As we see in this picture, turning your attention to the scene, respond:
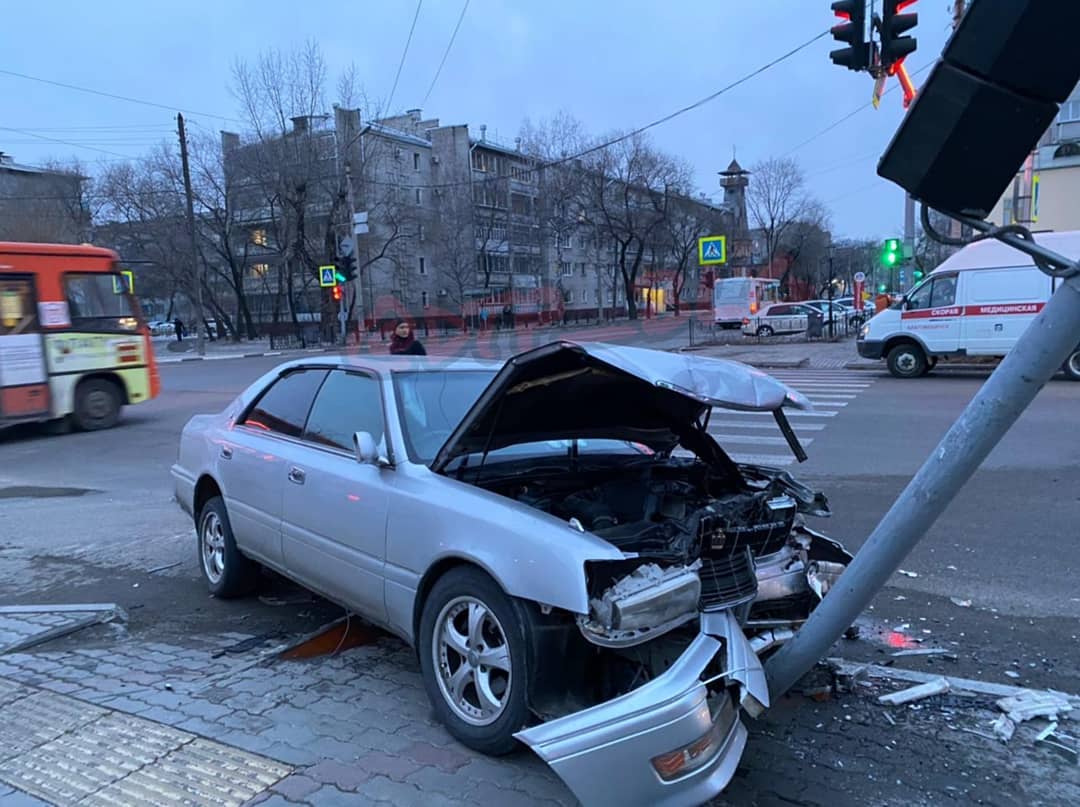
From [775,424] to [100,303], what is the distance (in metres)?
11.8

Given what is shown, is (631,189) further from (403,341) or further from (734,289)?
(403,341)

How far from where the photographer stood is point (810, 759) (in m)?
3.09

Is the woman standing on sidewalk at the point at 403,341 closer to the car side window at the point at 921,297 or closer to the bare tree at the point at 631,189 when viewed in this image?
the car side window at the point at 921,297

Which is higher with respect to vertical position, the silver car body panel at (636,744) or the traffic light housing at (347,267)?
the traffic light housing at (347,267)

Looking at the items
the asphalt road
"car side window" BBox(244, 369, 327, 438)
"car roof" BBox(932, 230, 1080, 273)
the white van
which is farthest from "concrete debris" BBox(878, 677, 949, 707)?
the white van

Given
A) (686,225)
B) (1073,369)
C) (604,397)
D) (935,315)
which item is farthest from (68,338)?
(686,225)

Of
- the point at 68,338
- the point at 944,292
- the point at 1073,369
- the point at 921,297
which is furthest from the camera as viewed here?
the point at 921,297

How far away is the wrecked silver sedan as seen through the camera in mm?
2631

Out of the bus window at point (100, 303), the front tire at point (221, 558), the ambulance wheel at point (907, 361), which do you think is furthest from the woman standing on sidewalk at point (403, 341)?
the ambulance wheel at point (907, 361)

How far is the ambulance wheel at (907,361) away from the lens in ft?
57.9

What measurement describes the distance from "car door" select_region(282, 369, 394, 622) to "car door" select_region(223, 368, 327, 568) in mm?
122

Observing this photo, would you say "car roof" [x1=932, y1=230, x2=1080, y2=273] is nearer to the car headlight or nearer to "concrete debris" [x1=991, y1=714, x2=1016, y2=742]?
"concrete debris" [x1=991, y1=714, x2=1016, y2=742]

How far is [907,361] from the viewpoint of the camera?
17.8 meters

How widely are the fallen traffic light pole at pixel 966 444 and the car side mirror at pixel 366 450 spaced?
2010mm
